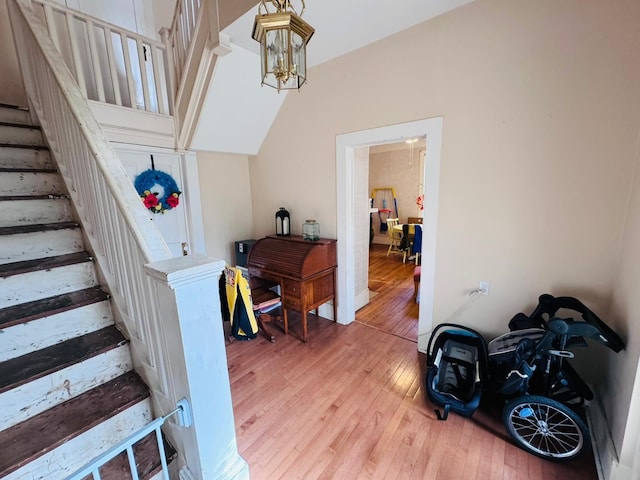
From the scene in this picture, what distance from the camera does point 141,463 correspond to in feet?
3.51

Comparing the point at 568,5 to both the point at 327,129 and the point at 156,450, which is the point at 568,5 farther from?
the point at 156,450

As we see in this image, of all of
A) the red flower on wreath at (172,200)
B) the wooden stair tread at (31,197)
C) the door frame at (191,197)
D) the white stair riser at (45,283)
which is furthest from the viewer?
the door frame at (191,197)

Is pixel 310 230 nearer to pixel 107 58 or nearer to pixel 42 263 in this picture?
pixel 42 263

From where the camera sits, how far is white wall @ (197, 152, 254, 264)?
332 cm

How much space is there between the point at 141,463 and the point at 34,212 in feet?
5.23

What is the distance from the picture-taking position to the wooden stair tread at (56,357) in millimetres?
1054

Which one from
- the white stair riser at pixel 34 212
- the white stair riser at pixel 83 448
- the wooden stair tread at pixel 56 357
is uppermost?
the white stair riser at pixel 34 212

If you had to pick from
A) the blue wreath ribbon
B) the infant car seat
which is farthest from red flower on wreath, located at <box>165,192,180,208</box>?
the infant car seat

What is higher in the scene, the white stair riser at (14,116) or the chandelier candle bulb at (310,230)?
the white stair riser at (14,116)

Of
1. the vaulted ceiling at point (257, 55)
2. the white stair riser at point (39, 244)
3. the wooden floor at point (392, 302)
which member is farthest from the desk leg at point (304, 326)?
the vaulted ceiling at point (257, 55)

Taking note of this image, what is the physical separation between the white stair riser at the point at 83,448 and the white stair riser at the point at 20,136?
2.01 meters

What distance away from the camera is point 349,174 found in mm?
2781

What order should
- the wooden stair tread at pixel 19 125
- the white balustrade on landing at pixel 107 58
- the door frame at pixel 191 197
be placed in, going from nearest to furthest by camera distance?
1. the wooden stair tread at pixel 19 125
2. the white balustrade on landing at pixel 107 58
3. the door frame at pixel 191 197

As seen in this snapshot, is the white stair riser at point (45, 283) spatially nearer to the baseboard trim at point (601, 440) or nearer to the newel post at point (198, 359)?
the newel post at point (198, 359)
